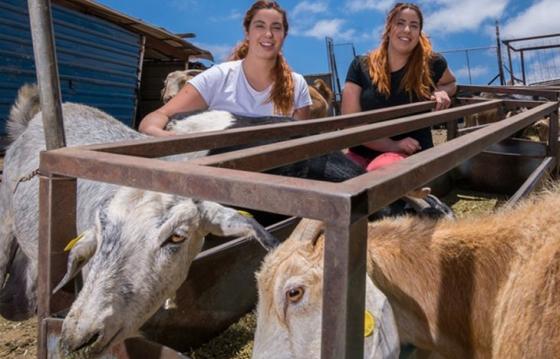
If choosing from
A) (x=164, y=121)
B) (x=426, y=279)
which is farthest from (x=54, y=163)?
(x=164, y=121)

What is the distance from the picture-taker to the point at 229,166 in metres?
1.46

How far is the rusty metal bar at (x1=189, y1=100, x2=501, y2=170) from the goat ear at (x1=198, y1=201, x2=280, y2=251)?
0.45m

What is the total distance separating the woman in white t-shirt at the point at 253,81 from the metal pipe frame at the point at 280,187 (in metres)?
2.04

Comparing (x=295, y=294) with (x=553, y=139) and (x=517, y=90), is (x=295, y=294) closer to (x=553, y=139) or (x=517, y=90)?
(x=553, y=139)

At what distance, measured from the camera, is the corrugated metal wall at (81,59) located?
966 centimetres

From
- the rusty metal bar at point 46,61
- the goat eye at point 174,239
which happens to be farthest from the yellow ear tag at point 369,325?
the rusty metal bar at point 46,61

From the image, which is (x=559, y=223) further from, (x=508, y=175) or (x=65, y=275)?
(x=508, y=175)

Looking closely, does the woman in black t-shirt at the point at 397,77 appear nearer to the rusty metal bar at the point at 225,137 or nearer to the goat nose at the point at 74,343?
the rusty metal bar at the point at 225,137

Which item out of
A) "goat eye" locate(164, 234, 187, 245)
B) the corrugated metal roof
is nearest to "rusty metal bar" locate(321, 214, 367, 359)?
"goat eye" locate(164, 234, 187, 245)

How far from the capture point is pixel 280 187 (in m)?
1.01

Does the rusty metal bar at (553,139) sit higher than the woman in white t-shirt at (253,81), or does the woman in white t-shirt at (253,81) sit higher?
the woman in white t-shirt at (253,81)

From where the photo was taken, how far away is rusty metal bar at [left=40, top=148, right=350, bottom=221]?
962 mm

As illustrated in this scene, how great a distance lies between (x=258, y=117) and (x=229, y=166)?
2492mm

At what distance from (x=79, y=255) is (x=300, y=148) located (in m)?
0.97
